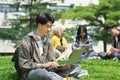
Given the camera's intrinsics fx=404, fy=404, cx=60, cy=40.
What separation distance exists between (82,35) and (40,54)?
15.5ft

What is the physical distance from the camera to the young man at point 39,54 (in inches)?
194

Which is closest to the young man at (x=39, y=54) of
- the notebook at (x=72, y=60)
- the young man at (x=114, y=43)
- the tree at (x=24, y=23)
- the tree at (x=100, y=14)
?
the notebook at (x=72, y=60)

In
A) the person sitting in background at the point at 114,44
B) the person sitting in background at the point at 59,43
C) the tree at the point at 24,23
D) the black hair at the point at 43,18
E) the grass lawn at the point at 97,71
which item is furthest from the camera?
the tree at the point at 24,23

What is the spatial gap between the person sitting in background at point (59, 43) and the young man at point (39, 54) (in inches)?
147

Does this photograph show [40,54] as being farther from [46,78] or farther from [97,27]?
[97,27]

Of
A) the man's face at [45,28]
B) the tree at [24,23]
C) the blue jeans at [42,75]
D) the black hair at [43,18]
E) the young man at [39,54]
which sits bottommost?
the tree at [24,23]

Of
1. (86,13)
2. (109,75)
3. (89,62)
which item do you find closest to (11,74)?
(109,75)

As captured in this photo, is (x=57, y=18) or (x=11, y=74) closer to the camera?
(x=11, y=74)

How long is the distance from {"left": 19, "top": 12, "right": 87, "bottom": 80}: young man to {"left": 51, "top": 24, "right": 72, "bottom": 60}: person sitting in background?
374 centimetres

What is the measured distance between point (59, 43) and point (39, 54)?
438cm

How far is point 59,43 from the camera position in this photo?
952 cm

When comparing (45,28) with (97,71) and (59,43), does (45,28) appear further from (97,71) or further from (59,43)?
(59,43)

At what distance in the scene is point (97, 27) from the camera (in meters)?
37.1

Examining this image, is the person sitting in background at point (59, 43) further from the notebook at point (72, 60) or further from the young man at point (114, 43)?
the notebook at point (72, 60)
